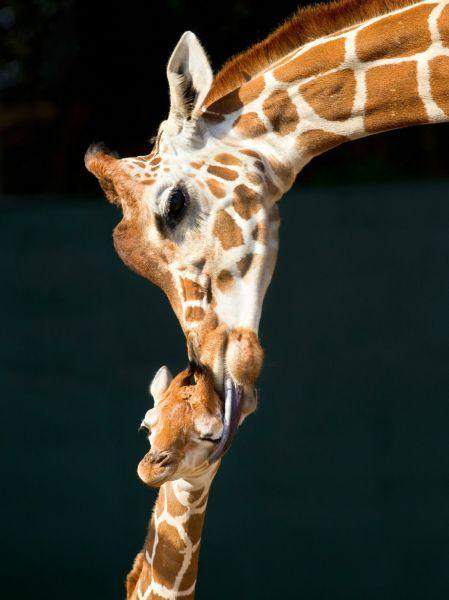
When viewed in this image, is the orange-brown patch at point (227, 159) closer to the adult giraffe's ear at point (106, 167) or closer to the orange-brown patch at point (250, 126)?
the orange-brown patch at point (250, 126)

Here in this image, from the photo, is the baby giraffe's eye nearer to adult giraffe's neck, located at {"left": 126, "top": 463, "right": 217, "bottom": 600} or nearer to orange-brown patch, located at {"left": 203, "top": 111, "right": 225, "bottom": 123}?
adult giraffe's neck, located at {"left": 126, "top": 463, "right": 217, "bottom": 600}

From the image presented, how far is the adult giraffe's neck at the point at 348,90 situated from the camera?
186cm

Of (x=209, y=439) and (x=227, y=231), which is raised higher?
(x=227, y=231)

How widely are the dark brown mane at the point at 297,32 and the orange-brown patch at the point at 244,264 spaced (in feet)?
1.02

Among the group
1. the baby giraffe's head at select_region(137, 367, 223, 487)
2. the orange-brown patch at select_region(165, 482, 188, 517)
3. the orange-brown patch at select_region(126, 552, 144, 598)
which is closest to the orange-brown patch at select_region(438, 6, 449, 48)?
the baby giraffe's head at select_region(137, 367, 223, 487)

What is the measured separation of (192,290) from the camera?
185cm

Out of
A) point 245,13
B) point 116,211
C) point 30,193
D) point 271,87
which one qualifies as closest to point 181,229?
point 271,87

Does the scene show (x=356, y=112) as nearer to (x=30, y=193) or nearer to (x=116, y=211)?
(x=116, y=211)

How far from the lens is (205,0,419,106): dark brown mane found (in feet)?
6.36

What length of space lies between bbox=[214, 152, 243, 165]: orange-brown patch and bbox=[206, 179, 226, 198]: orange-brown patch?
1.6 inches

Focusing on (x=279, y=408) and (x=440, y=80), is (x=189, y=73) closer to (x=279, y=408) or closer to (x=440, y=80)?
(x=440, y=80)

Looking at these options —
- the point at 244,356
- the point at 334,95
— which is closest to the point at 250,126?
the point at 334,95

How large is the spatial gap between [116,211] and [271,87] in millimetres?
2327

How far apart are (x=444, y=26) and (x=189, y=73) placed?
0.46m
